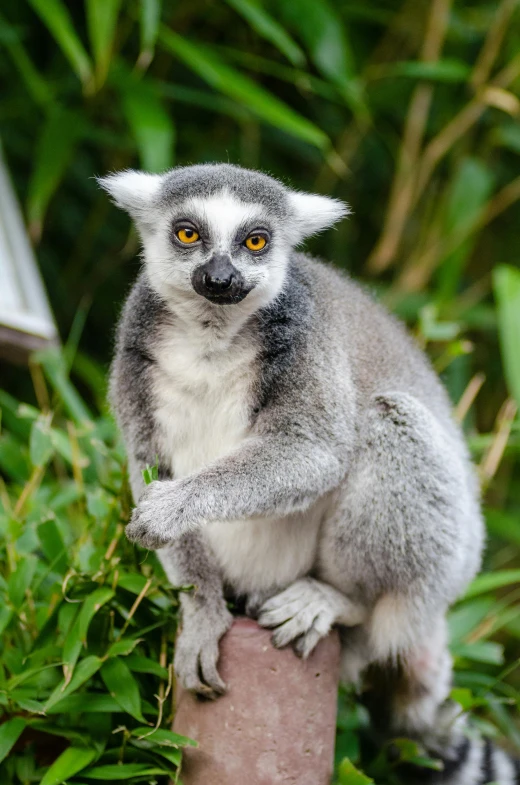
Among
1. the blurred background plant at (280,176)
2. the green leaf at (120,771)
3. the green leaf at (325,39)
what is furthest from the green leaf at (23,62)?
the green leaf at (120,771)

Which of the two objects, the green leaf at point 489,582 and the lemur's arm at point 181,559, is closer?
the lemur's arm at point 181,559

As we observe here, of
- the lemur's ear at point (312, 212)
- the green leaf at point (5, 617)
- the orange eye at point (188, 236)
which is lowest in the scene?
the green leaf at point (5, 617)

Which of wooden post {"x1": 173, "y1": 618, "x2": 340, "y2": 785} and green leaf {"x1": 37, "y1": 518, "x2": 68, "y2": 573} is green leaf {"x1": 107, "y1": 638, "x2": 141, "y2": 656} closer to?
wooden post {"x1": 173, "y1": 618, "x2": 340, "y2": 785}

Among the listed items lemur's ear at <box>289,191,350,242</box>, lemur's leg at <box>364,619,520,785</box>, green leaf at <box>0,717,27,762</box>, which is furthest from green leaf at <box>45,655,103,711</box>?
lemur's ear at <box>289,191,350,242</box>

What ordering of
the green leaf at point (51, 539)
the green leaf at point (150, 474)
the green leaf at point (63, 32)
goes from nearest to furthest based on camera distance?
the green leaf at point (150, 474), the green leaf at point (51, 539), the green leaf at point (63, 32)

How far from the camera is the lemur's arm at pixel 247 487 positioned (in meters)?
2.83

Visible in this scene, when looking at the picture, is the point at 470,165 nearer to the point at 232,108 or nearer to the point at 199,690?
the point at 232,108

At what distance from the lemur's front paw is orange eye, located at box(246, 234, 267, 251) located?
3.93ft

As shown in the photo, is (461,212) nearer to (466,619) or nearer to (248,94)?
(248,94)

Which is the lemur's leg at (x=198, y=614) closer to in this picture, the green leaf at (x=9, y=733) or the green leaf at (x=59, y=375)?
the green leaf at (x=9, y=733)

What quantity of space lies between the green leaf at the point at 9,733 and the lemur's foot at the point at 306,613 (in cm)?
85

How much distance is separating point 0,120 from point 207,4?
1.61 m

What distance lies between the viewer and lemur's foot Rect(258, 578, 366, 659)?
3.07 metres

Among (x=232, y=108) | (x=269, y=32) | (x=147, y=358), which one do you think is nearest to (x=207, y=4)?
(x=232, y=108)
